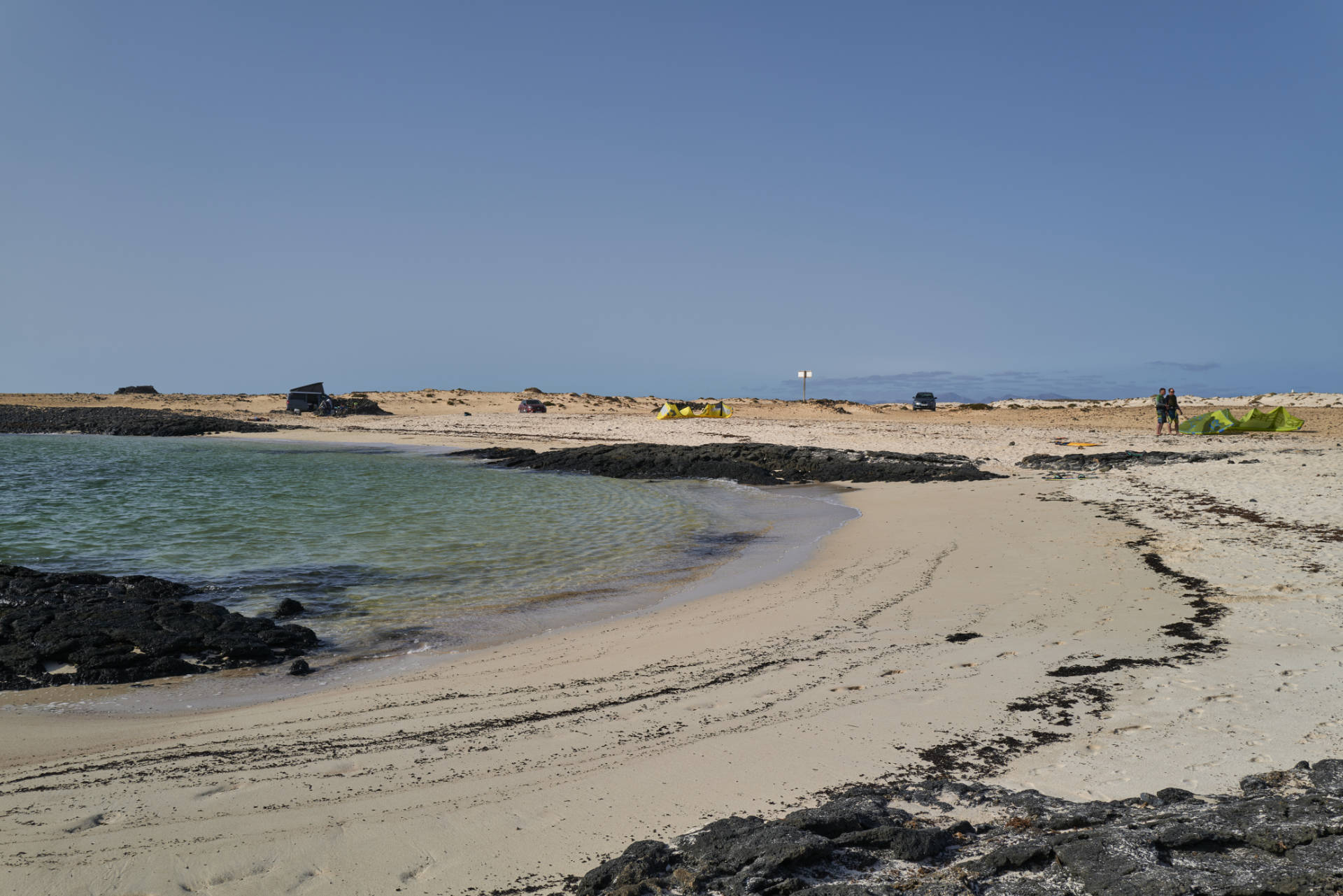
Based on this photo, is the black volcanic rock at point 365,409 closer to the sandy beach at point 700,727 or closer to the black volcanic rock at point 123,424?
the black volcanic rock at point 123,424

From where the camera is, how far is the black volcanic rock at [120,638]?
6938mm

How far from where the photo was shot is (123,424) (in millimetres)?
46438

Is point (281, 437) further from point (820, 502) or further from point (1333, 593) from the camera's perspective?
point (1333, 593)

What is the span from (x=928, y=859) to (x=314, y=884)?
271 cm

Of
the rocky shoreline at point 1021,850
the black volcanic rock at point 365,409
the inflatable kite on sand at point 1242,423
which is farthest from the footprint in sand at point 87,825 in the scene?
the black volcanic rock at point 365,409

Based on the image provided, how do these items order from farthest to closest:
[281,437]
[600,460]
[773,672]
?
[281,437] < [600,460] < [773,672]

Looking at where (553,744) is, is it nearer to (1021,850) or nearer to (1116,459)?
(1021,850)

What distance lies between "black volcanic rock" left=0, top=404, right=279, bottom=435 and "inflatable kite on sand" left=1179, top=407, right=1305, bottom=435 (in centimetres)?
4492

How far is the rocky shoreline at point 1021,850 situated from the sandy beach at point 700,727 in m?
0.34

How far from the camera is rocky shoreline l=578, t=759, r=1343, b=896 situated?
9.84 feet

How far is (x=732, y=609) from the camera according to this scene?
8938mm

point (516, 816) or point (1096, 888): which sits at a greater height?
point (1096, 888)

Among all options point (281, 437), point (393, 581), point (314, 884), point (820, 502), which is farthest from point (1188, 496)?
point (281, 437)

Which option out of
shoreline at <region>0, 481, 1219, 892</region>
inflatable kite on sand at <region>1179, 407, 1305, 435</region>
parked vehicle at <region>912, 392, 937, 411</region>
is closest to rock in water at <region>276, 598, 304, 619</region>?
shoreline at <region>0, 481, 1219, 892</region>
